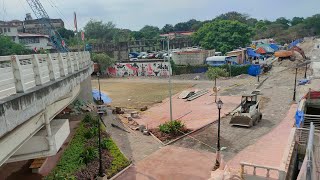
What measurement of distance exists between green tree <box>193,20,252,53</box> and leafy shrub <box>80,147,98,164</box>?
55706 mm

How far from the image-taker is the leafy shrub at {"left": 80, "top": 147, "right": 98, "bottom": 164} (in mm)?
16000

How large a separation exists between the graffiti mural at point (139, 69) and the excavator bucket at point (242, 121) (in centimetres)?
3741

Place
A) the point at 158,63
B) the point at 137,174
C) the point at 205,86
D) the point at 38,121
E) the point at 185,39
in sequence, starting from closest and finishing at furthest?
the point at 38,121, the point at 137,174, the point at 205,86, the point at 158,63, the point at 185,39

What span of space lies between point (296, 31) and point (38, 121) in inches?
4599

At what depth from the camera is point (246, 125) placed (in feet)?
72.6

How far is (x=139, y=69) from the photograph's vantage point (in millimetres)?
62875

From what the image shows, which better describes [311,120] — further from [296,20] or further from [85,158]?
[296,20]

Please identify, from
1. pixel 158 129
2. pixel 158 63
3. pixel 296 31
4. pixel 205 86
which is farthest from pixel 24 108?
pixel 296 31

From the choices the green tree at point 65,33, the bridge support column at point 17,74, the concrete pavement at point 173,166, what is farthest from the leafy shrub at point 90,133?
the green tree at point 65,33

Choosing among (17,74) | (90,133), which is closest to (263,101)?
(90,133)

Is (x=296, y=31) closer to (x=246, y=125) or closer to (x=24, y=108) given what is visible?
(x=246, y=125)

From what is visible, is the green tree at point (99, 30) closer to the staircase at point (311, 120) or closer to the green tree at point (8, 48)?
the green tree at point (8, 48)

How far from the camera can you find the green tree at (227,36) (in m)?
67.4

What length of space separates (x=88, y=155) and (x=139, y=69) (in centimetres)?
4738
